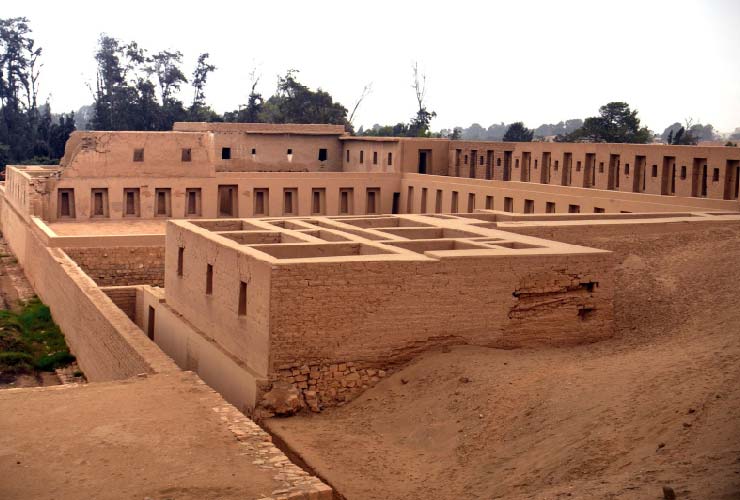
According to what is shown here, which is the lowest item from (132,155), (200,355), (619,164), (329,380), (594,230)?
(200,355)

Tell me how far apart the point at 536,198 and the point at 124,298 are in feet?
37.0

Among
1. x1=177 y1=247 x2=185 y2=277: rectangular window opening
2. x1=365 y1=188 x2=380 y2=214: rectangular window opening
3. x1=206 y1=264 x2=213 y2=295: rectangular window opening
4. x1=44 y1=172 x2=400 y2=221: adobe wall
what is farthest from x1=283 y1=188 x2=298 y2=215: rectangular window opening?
x1=206 y1=264 x2=213 y2=295: rectangular window opening

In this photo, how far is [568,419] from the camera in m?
10.9

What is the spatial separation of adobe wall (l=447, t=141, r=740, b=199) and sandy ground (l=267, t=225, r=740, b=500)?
9691 mm

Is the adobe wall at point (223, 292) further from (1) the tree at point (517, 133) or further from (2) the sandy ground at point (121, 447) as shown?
(1) the tree at point (517, 133)

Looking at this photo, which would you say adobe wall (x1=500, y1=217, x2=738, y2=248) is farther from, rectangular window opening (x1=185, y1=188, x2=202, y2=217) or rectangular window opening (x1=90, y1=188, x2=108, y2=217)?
rectangular window opening (x1=90, y1=188, x2=108, y2=217)

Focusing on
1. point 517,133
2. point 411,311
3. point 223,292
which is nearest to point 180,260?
point 223,292

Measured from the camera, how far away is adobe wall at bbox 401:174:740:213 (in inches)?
887

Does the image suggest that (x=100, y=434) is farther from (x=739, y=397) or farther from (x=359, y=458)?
(x=739, y=397)

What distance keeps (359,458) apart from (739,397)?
161 inches

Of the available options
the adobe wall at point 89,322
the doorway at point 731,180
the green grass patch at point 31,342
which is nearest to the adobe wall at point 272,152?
the adobe wall at point 89,322

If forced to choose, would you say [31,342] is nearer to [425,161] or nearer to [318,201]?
[318,201]

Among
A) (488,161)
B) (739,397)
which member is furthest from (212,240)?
(488,161)

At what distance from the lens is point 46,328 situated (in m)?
24.6
